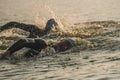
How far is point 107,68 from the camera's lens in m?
17.3

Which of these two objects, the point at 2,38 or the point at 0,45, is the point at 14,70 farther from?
the point at 2,38

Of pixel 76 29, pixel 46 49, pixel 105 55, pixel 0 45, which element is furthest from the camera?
pixel 76 29

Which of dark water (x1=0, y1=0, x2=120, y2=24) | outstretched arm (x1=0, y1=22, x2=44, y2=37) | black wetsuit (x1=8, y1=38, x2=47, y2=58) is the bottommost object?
black wetsuit (x1=8, y1=38, x2=47, y2=58)

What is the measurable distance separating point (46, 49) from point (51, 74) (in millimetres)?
4514

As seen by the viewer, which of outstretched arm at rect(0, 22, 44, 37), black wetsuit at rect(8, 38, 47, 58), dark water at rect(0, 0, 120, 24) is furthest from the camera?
dark water at rect(0, 0, 120, 24)

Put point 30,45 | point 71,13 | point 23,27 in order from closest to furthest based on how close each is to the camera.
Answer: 1. point 30,45
2. point 23,27
3. point 71,13

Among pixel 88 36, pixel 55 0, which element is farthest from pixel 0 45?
pixel 55 0

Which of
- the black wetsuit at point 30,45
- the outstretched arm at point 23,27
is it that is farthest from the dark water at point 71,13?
the black wetsuit at point 30,45

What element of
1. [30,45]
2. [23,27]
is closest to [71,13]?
[23,27]

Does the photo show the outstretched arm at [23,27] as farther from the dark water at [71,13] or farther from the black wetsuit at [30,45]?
the dark water at [71,13]

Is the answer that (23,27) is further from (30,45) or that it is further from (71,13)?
(71,13)

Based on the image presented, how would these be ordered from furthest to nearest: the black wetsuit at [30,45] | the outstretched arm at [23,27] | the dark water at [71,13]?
1. the dark water at [71,13]
2. the outstretched arm at [23,27]
3. the black wetsuit at [30,45]

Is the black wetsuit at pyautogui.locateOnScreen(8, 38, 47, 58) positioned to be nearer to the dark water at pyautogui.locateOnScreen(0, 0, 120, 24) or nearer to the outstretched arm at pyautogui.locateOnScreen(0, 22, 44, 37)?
the outstretched arm at pyautogui.locateOnScreen(0, 22, 44, 37)

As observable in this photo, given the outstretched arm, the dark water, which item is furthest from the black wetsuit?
the dark water
